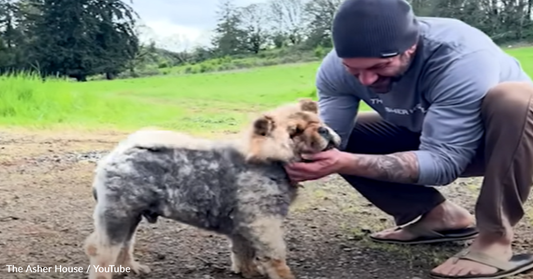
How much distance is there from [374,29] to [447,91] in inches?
18.8

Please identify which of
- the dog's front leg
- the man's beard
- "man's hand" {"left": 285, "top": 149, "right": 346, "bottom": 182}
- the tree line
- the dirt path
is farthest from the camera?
the tree line

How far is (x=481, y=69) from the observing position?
3.52m

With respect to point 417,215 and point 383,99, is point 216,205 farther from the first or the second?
point 417,215

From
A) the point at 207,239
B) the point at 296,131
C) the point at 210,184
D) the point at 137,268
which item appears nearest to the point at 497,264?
the point at 296,131

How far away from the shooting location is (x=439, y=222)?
4.31 m

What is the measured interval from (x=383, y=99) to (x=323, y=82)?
0.41 metres

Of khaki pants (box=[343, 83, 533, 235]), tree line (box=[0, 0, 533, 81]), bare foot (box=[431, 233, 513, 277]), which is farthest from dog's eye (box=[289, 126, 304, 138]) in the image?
tree line (box=[0, 0, 533, 81])

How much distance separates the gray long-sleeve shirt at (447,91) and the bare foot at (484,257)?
1.23ft

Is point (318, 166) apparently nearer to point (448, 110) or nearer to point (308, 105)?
point (308, 105)

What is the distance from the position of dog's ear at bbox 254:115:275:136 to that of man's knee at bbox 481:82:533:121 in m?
1.03

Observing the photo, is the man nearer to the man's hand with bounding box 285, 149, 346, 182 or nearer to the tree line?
the man's hand with bounding box 285, 149, 346, 182

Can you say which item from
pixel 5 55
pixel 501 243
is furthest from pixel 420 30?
pixel 5 55

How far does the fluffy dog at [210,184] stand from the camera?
336cm

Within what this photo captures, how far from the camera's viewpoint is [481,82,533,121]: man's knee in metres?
3.41
